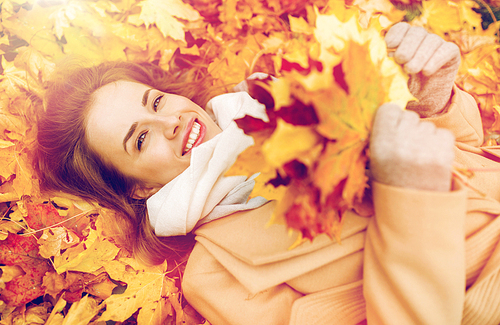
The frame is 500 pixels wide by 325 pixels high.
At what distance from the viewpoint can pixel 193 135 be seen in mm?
1184

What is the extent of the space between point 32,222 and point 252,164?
1.24 meters

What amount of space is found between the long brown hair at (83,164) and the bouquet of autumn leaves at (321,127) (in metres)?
0.93

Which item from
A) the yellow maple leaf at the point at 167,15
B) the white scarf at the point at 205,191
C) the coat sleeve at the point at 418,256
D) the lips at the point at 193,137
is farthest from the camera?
the yellow maple leaf at the point at 167,15

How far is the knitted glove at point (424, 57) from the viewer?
29.8 inches

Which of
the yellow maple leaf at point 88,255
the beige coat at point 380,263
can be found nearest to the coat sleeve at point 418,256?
the beige coat at point 380,263

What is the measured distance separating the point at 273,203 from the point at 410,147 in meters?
0.57

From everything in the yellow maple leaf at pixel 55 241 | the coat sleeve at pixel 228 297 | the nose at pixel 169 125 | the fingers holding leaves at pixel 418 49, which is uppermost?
the fingers holding leaves at pixel 418 49

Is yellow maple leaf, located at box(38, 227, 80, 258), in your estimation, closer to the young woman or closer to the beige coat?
the young woman

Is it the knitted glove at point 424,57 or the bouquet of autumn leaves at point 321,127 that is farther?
the knitted glove at point 424,57

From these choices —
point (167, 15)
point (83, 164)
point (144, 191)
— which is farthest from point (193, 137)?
point (167, 15)

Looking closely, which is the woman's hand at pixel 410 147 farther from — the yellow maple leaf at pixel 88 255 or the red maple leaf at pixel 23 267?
the red maple leaf at pixel 23 267

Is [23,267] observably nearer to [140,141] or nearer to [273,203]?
[140,141]

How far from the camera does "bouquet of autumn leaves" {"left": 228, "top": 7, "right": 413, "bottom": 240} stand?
45 centimetres

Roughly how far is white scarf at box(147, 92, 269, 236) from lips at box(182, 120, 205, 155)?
0.37ft
